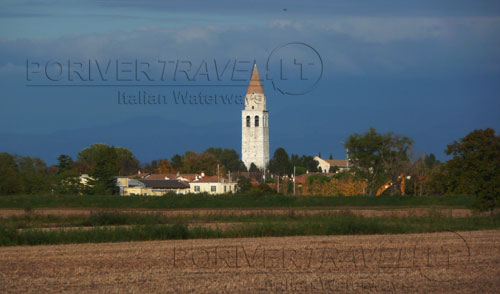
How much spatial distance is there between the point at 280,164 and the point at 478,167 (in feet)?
329

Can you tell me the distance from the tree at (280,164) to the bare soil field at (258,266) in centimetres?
11082

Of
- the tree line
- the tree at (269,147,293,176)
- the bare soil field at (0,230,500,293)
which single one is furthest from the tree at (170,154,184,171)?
the bare soil field at (0,230,500,293)

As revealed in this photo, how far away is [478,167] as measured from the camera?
41.2m

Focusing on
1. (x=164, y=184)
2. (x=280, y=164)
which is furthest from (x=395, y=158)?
(x=280, y=164)

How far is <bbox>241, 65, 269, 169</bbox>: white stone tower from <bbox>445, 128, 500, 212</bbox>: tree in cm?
10700

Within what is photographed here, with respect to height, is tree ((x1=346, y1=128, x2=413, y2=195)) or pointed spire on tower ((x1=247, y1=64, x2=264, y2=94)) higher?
pointed spire on tower ((x1=247, y1=64, x2=264, y2=94))

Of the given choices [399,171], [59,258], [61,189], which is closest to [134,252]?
Answer: [59,258]

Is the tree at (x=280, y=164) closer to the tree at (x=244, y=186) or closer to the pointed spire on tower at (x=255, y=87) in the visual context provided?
the pointed spire on tower at (x=255, y=87)

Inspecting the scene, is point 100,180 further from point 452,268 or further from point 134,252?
point 452,268

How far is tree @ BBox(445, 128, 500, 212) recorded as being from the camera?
40.2m

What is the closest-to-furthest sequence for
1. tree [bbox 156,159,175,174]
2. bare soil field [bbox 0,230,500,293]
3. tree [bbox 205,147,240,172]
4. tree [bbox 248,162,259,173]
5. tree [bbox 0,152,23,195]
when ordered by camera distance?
bare soil field [bbox 0,230,500,293]
tree [bbox 0,152,23,195]
tree [bbox 156,159,175,174]
tree [bbox 248,162,259,173]
tree [bbox 205,147,240,172]

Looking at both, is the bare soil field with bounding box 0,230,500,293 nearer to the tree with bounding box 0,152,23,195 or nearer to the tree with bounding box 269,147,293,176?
the tree with bounding box 0,152,23,195

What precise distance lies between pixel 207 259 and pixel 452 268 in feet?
21.9

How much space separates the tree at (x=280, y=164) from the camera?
459ft
